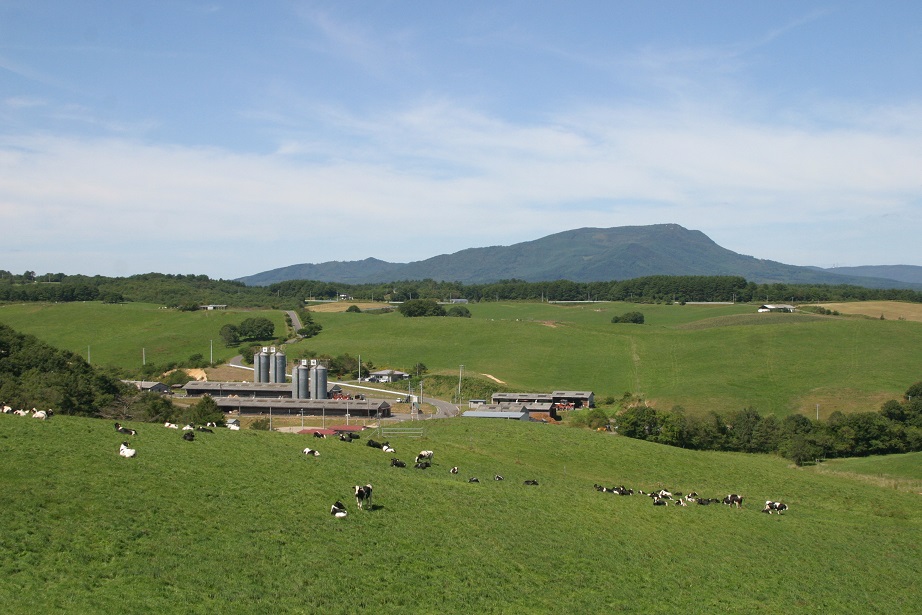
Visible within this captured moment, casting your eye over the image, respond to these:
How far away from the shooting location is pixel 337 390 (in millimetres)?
95500

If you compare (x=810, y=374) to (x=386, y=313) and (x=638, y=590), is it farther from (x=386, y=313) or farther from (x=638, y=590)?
(x=386, y=313)

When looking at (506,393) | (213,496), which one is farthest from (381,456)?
(506,393)

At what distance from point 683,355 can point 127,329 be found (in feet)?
344

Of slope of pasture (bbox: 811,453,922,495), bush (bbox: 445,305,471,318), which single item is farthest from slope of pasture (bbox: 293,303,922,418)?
bush (bbox: 445,305,471,318)

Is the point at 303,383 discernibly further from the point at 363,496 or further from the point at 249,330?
the point at 363,496

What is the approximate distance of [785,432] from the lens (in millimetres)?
68062

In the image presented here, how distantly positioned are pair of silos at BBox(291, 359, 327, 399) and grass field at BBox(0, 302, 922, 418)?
A: 24817 millimetres

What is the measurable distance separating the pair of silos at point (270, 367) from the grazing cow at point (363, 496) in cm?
7566

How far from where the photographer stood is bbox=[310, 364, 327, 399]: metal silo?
86000 millimetres

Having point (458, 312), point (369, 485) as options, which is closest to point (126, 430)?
point (369, 485)

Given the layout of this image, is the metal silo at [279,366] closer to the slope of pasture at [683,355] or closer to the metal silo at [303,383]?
the metal silo at [303,383]

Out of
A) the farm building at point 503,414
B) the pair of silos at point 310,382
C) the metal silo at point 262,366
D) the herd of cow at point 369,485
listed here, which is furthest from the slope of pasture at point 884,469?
the metal silo at point 262,366

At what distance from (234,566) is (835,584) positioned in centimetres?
2077

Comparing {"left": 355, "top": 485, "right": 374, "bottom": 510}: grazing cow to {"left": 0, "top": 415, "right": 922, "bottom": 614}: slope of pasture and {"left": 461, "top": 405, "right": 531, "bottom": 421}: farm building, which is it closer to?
{"left": 0, "top": 415, "right": 922, "bottom": 614}: slope of pasture
